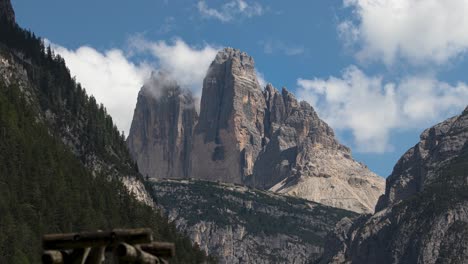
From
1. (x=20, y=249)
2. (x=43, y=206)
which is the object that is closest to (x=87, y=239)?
(x=20, y=249)

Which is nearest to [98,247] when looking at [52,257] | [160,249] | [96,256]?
[96,256]

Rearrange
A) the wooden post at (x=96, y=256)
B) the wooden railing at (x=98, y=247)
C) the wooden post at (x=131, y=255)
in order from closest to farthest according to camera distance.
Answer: the wooden post at (x=131, y=255) < the wooden railing at (x=98, y=247) < the wooden post at (x=96, y=256)

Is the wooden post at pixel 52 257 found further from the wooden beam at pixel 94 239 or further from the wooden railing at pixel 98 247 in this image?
the wooden beam at pixel 94 239

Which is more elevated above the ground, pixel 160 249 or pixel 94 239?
pixel 94 239

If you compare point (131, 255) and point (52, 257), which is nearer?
point (131, 255)

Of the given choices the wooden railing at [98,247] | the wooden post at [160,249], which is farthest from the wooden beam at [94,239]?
the wooden post at [160,249]

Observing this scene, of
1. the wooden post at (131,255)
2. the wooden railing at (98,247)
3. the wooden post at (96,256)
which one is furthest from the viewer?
the wooden post at (96,256)

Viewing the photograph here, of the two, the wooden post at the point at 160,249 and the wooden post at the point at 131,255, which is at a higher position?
the wooden post at the point at 160,249

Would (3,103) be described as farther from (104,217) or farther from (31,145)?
(104,217)

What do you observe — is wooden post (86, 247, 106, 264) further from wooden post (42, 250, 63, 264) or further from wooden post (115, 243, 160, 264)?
wooden post (115, 243, 160, 264)

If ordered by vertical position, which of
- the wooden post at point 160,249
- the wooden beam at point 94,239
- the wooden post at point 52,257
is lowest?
the wooden post at point 52,257

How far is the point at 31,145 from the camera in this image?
625 ft

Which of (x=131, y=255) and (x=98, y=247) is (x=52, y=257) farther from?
(x=131, y=255)

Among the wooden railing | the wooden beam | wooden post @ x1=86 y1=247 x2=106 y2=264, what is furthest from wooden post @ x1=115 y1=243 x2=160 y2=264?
wooden post @ x1=86 y1=247 x2=106 y2=264
